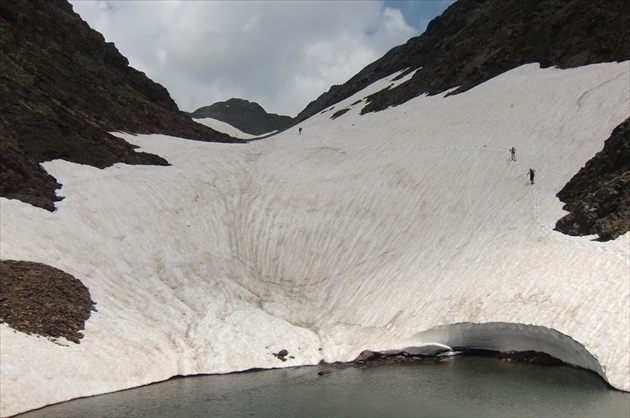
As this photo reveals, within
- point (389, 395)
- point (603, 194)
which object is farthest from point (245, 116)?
point (389, 395)

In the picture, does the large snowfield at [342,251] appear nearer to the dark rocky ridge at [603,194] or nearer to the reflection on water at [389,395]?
the dark rocky ridge at [603,194]

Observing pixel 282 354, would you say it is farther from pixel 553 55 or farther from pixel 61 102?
pixel 553 55

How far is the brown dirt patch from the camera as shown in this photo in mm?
24891

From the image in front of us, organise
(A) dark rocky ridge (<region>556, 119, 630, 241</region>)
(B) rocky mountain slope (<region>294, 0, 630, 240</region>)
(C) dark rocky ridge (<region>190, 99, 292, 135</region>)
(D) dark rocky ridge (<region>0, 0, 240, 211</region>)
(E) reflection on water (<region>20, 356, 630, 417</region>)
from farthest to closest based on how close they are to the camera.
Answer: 1. (C) dark rocky ridge (<region>190, 99, 292, 135</region>)
2. (D) dark rocky ridge (<region>0, 0, 240, 211</region>)
3. (B) rocky mountain slope (<region>294, 0, 630, 240</region>)
4. (A) dark rocky ridge (<region>556, 119, 630, 241</region>)
5. (E) reflection on water (<region>20, 356, 630, 417</region>)

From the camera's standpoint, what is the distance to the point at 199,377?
2750 centimetres

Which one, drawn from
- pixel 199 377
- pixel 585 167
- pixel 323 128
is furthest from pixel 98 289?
pixel 323 128

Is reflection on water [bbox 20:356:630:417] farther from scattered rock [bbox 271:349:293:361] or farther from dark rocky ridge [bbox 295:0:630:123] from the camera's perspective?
dark rocky ridge [bbox 295:0:630:123]

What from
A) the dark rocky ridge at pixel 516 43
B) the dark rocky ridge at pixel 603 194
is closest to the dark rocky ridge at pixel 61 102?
the dark rocky ridge at pixel 516 43

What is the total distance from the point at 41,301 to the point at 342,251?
19779mm

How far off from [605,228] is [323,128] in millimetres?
46180

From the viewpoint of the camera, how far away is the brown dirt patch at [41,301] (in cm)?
2489

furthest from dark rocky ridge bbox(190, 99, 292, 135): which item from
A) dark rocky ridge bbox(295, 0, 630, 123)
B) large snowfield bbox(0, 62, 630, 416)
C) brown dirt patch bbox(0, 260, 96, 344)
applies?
brown dirt patch bbox(0, 260, 96, 344)

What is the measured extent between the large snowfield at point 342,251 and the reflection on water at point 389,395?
4.14 feet

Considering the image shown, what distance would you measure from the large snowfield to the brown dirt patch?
0.72 metres
